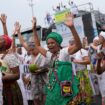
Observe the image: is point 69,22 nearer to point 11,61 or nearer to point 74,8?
point 11,61

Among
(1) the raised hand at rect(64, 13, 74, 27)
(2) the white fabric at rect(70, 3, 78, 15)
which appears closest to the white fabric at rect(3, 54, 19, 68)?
(1) the raised hand at rect(64, 13, 74, 27)

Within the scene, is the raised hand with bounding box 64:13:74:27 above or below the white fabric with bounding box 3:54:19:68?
above

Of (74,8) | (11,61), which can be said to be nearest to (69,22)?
(11,61)

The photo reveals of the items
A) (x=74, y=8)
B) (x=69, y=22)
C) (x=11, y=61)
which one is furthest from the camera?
(x=74, y=8)

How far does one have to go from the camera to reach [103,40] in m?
6.52

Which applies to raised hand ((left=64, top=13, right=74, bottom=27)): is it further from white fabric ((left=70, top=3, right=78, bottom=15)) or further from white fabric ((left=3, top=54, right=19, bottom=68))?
white fabric ((left=70, top=3, right=78, bottom=15))

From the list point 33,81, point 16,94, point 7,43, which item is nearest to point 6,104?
point 16,94

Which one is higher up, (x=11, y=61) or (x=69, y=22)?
(x=69, y=22)

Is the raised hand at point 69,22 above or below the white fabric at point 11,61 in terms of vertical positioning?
above

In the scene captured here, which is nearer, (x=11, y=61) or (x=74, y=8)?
(x=11, y=61)

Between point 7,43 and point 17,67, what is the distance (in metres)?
0.43

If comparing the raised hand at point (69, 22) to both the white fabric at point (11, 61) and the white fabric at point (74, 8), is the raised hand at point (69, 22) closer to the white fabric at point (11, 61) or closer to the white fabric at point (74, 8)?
the white fabric at point (11, 61)

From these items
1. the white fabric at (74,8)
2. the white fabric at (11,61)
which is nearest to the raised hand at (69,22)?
the white fabric at (11,61)

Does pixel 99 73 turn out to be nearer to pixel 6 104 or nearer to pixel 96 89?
pixel 6 104
